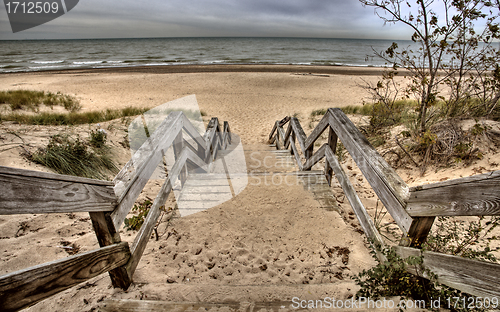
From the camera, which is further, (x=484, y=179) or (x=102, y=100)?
(x=102, y=100)

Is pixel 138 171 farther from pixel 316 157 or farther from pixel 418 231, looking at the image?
pixel 316 157

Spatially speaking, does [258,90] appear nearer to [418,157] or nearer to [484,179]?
[418,157]

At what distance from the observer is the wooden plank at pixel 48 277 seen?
100cm

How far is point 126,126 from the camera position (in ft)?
21.1

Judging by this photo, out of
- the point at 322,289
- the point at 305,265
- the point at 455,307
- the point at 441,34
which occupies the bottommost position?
the point at 305,265

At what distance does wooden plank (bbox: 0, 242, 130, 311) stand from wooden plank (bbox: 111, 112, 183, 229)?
24 cm

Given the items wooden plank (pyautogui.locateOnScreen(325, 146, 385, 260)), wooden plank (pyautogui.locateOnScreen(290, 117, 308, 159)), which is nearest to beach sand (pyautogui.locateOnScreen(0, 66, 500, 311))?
wooden plank (pyautogui.locateOnScreen(325, 146, 385, 260))

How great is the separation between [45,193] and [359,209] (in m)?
2.41

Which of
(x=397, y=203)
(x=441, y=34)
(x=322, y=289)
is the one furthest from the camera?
(x=441, y=34)

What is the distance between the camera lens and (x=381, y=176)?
6.29 ft

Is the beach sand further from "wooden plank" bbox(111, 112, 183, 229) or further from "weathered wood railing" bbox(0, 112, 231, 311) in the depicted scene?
"wooden plank" bbox(111, 112, 183, 229)

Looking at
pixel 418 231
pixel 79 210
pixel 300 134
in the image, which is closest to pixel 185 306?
pixel 79 210

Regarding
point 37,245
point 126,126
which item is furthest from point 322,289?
point 126,126

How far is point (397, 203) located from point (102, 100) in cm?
1438
